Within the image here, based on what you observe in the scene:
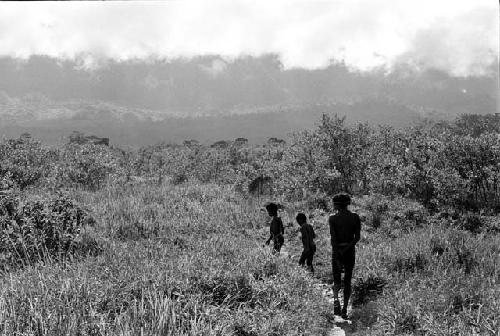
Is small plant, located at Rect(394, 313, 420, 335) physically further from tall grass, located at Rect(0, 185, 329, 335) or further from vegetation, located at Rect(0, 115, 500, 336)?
tall grass, located at Rect(0, 185, 329, 335)

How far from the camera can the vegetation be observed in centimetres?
576

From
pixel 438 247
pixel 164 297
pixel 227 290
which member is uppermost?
pixel 164 297

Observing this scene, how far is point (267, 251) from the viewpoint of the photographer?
9.04 meters

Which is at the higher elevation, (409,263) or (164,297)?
(164,297)

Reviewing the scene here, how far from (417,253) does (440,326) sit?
374cm

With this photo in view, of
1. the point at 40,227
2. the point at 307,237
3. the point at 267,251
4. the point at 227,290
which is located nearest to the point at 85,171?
the point at 40,227

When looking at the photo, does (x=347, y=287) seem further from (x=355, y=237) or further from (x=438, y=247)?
(x=438, y=247)

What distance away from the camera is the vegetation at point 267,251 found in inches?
227

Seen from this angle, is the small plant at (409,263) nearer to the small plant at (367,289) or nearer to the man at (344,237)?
the small plant at (367,289)

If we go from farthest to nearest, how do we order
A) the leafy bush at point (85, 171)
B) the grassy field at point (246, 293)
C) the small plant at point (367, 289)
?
the leafy bush at point (85, 171) < the small plant at point (367, 289) < the grassy field at point (246, 293)

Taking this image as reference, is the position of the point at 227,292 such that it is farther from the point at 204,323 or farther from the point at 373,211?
the point at 373,211

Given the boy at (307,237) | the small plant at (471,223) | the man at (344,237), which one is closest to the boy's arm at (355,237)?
the man at (344,237)

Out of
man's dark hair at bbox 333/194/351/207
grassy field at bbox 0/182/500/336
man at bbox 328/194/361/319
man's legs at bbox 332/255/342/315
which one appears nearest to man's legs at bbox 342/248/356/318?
man at bbox 328/194/361/319

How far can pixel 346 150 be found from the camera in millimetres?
23203
